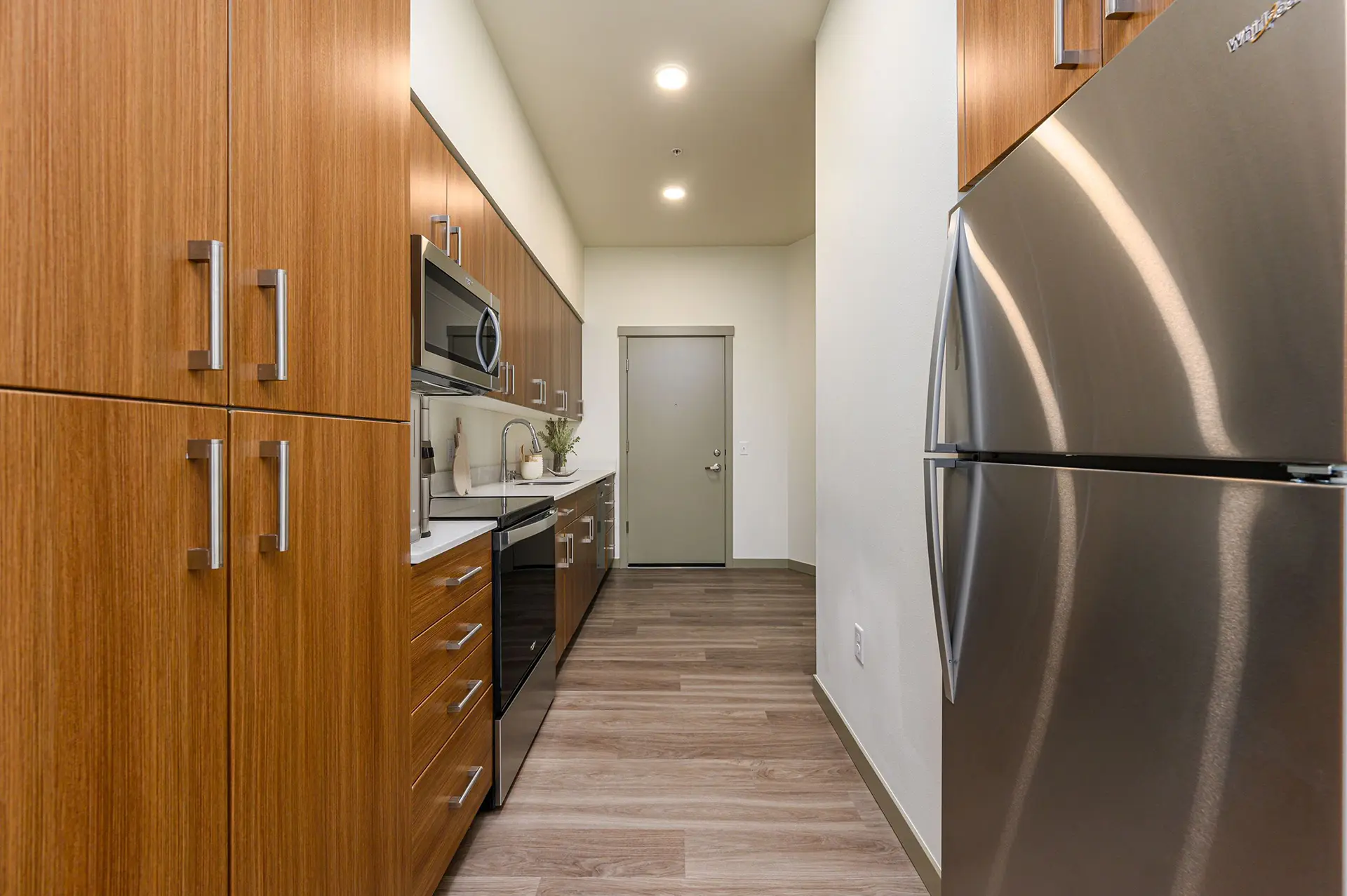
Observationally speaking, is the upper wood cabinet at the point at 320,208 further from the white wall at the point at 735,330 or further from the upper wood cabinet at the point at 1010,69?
the white wall at the point at 735,330

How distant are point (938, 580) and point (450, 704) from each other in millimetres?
1169

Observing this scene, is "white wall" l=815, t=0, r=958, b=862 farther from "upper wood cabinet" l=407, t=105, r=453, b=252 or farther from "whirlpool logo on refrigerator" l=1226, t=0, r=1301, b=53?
"upper wood cabinet" l=407, t=105, r=453, b=252

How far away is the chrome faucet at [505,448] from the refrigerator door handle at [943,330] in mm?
2739

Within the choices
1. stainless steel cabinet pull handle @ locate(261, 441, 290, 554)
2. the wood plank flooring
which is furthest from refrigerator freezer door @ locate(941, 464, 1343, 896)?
stainless steel cabinet pull handle @ locate(261, 441, 290, 554)

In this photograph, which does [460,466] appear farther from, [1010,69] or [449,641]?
[1010,69]

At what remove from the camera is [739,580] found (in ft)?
16.7

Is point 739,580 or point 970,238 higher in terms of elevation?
point 970,238

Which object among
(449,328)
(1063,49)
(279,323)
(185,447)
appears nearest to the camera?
(185,447)

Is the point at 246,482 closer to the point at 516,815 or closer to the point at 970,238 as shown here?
the point at 970,238

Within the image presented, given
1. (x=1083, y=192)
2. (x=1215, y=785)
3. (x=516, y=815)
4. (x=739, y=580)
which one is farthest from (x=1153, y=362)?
(x=739, y=580)

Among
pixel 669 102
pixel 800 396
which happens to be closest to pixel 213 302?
pixel 669 102

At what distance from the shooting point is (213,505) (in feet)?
2.20

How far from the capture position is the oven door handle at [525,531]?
1890mm

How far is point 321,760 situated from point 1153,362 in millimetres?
1201
